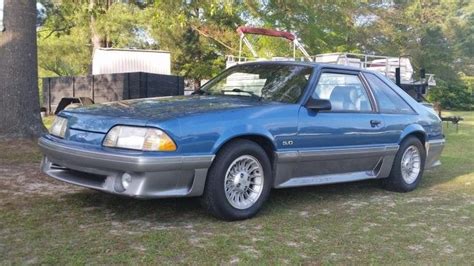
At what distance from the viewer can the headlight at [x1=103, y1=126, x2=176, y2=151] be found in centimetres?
406

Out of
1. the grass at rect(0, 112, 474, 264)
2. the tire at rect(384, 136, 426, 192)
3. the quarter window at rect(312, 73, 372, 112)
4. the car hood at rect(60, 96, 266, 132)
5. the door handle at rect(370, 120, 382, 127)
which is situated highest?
the quarter window at rect(312, 73, 372, 112)

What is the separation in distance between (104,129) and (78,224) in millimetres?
788

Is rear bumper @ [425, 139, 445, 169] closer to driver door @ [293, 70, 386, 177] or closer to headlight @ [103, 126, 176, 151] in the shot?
driver door @ [293, 70, 386, 177]

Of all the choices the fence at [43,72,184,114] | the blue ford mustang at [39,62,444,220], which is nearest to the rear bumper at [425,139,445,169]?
the blue ford mustang at [39,62,444,220]

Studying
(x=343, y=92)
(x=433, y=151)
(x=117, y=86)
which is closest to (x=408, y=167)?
(x=433, y=151)

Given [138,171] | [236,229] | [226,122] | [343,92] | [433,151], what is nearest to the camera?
[138,171]

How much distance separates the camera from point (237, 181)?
452 cm

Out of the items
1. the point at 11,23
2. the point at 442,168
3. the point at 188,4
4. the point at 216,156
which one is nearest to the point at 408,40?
the point at 188,4

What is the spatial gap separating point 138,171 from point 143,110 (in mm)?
696

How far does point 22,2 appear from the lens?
7.97m

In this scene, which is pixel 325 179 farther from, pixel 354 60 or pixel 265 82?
pixel 354 60

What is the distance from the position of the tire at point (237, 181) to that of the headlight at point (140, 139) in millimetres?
480

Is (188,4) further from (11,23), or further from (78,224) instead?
(78,224)

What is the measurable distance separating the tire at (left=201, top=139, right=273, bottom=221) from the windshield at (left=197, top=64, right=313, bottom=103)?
0.77 metres
